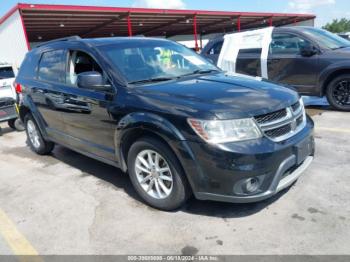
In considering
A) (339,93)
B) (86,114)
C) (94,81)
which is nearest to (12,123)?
(86,114)

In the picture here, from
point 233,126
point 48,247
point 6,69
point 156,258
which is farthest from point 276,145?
point 6,69

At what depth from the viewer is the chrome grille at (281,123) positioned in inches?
122

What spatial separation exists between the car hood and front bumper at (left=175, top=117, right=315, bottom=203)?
0.29m

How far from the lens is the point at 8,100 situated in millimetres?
8227

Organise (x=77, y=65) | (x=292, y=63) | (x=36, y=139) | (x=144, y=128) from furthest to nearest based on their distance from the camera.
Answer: (x=292, y=63), (x=36, y=139), (x=77, y=65), (x=144, y=128)

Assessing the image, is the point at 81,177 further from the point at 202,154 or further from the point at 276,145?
the point at 276,145

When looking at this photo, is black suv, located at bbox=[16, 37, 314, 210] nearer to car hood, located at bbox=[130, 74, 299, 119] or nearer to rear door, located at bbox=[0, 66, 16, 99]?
car hood, located at bbox=[130, 74, 299, 119]

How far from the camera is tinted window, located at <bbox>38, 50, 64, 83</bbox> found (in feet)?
15.7

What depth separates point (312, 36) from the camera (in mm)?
7328

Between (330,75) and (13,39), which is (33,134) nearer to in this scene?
(330,75)

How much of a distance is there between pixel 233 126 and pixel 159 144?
0.74 m

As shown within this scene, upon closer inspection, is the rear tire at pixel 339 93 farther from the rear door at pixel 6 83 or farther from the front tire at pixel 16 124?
the rear door at pixel 6 83

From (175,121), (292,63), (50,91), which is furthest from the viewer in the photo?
(292,63)

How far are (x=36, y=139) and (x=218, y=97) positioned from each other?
13.2 ft
